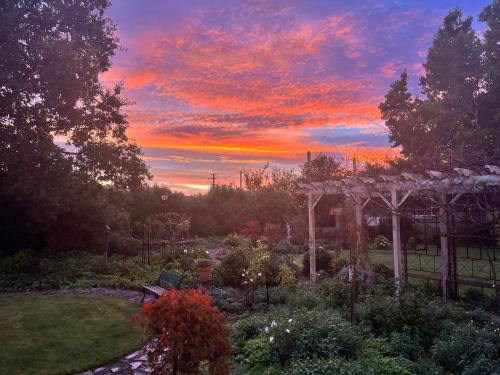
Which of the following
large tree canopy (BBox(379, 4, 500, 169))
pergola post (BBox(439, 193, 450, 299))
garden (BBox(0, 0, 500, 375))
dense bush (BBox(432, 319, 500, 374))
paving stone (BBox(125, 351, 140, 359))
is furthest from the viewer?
large tree canopy (BBox(379, 4, 500, 169))

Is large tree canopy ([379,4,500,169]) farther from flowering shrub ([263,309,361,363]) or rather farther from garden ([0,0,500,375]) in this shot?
flowering shrub ([263,309,361,363])

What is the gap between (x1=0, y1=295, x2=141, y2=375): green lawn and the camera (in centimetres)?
584

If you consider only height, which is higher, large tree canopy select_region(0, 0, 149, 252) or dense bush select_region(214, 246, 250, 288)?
large tree canopy select_region(0, 0, 149, 252)

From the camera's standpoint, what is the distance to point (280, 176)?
30906 millimetres

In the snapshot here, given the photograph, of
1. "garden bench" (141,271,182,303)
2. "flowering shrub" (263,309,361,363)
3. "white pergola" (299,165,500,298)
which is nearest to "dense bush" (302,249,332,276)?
"white pergola" (299,165,500,298)

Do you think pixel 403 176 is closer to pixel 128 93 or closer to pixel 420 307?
pixel 420 307

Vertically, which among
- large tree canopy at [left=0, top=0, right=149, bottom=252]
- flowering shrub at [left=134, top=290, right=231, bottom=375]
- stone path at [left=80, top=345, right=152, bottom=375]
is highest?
large tree canopy at [left=0, top=0, right=149, bottom=252]

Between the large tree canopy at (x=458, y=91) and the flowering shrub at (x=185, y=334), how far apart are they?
16.4 metres

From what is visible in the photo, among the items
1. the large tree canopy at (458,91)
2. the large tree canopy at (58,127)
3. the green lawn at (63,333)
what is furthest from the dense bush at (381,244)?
the green lawn at (63,333)

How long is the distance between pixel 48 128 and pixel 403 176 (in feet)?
36.6

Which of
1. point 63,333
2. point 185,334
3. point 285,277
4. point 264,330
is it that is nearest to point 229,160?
point 285,277

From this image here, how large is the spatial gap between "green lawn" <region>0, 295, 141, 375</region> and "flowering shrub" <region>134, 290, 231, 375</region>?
2.62 meters

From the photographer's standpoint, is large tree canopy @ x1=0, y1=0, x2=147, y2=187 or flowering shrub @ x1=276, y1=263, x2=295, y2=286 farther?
large tree canopy @ x1=0, y1=0, x2=147, y2=187

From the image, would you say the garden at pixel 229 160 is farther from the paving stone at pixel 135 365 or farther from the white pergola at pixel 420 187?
the paving stone at pixel 135 365
